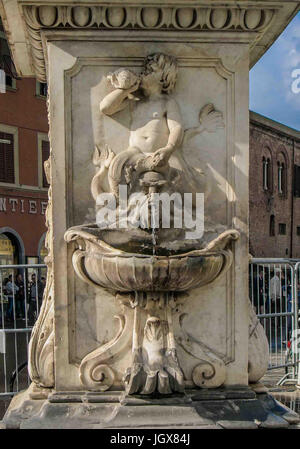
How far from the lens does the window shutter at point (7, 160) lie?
22109mm

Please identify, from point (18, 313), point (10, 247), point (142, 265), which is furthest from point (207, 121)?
point (10, 247)

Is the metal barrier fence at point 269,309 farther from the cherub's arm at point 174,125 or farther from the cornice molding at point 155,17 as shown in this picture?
the cornice molding at point 155,17

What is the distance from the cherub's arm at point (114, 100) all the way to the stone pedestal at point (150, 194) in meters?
0.01

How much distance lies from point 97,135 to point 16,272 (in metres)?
4.30

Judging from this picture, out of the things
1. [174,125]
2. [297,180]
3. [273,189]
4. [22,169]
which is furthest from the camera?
[297,180]

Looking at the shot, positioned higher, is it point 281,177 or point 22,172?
point 281,177

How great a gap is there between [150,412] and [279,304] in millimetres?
3906

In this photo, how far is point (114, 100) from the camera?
3527mm

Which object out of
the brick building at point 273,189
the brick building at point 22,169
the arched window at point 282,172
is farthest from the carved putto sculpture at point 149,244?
the arched window at point 282,172

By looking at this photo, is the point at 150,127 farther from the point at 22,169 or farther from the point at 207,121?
the point at 22,169

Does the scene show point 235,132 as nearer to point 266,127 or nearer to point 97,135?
point 97,135

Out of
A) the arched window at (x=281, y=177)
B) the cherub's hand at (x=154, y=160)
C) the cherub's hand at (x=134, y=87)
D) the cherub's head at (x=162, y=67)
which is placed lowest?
the cherub's hand at (x=154, y=160)

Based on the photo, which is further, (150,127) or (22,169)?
(22,169)

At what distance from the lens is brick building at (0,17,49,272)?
2216 cm
